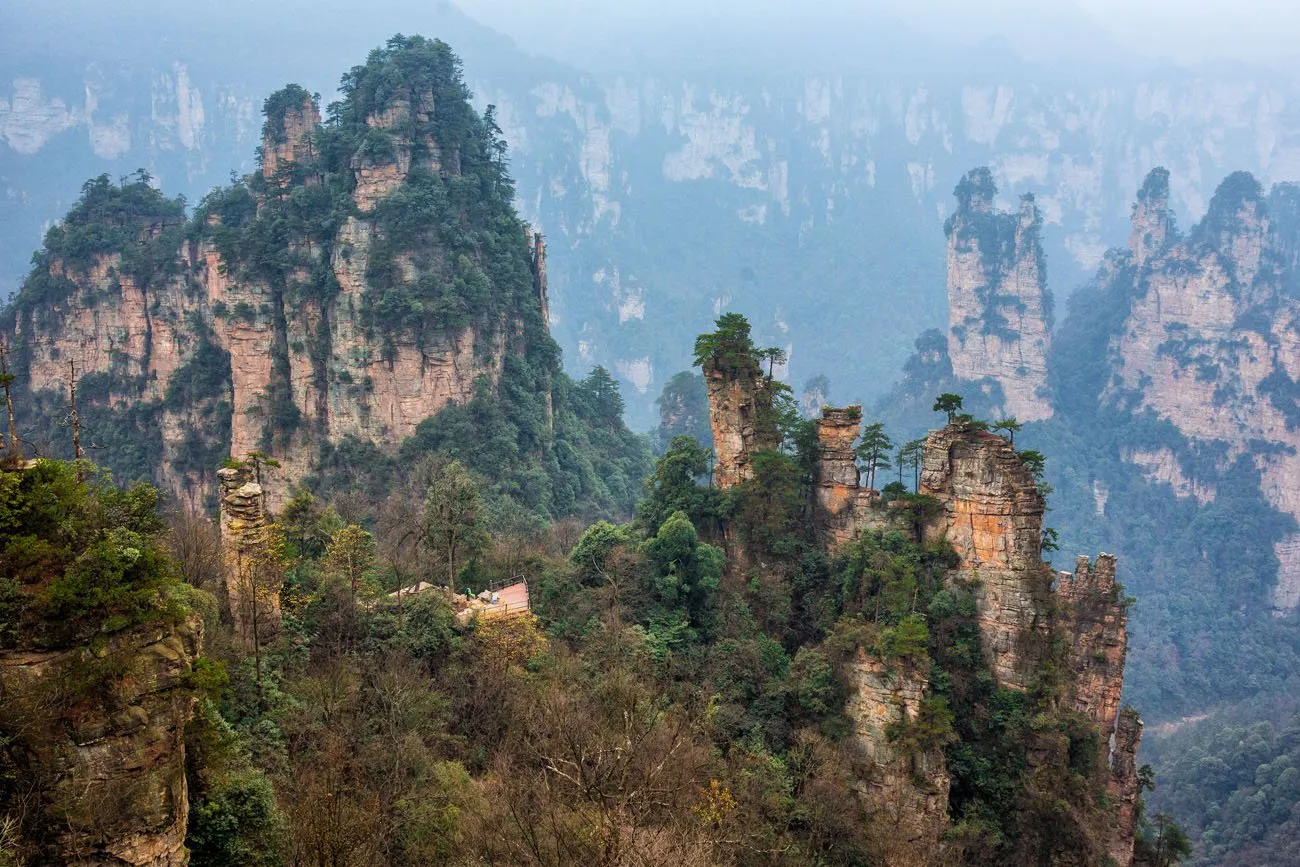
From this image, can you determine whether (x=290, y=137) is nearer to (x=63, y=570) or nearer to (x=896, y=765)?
(x=896, y=765)

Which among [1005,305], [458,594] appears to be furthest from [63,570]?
[1005,305]

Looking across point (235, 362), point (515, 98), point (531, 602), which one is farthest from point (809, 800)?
point (515, 98)

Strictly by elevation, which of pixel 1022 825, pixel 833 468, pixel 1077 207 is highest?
pixel 1077 207

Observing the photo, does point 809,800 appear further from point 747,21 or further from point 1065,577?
point 747,21

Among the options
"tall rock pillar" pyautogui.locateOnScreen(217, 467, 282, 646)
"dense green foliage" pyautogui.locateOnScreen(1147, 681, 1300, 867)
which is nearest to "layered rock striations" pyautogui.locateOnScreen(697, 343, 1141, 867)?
"tall rock pillar" pyautogui.locateOnScreen(217, 467, 282, 646)

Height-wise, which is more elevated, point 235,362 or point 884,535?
point 235,362

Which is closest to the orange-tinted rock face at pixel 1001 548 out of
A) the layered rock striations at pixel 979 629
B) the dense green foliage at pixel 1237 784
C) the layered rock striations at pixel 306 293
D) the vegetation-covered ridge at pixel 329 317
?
the layered rock striations at pixel 979 629

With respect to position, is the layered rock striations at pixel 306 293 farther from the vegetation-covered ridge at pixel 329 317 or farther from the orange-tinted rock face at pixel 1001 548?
the orange-tinted rock face at pixel 1001 548
